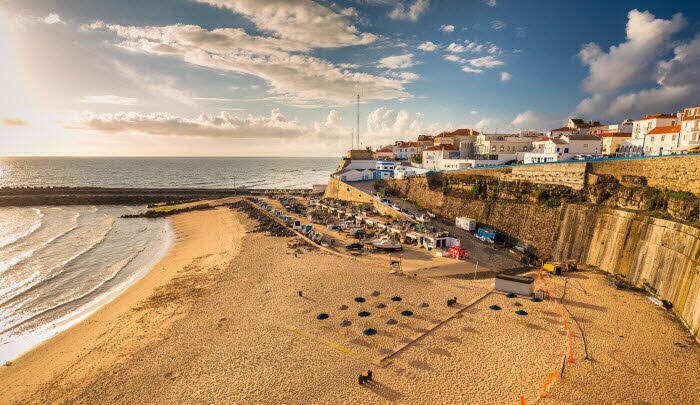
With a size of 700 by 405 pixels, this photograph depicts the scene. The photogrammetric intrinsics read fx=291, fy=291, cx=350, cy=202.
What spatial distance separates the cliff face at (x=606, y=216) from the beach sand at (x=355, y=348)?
2.23m

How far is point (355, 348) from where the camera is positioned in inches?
581

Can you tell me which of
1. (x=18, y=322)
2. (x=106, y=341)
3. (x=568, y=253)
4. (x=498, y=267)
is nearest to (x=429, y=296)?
(x=498, y=267)

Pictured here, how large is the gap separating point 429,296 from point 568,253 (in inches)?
625

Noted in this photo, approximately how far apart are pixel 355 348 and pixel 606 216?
24244 millimetres

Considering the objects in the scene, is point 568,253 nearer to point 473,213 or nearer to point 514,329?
point 473,213

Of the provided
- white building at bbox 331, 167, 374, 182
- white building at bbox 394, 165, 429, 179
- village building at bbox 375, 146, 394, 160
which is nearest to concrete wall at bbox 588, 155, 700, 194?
white building at bbox 394, 165, 429, 179

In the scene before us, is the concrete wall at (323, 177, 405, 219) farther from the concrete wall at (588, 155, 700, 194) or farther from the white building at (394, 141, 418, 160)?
the white building at (394, 141, 418, 160)

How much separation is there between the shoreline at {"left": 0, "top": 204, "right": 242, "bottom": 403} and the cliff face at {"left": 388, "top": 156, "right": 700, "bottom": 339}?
30066mm

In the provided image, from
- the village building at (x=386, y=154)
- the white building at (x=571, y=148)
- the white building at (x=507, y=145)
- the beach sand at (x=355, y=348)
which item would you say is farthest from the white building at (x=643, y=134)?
the village building at (x=386, y=154)

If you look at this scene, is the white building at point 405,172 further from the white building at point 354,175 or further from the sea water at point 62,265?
the sea water at point 62,265

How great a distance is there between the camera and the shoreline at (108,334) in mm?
14578

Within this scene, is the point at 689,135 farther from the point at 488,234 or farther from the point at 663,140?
the point at 488,234

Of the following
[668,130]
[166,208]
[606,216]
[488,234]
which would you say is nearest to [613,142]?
[668,130]

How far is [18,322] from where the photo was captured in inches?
783
